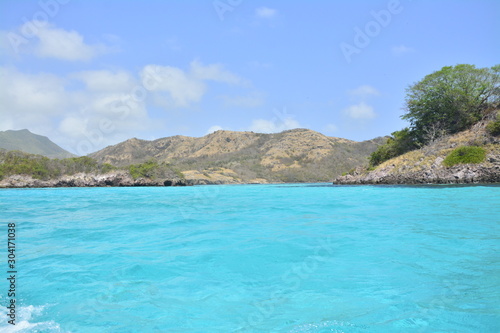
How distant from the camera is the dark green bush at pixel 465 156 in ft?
122

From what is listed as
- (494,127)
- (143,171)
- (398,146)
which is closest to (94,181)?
(143,171)

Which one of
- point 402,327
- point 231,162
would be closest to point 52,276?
point 402,327

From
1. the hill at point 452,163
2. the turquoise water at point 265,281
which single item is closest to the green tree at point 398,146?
the hill at point 452,163

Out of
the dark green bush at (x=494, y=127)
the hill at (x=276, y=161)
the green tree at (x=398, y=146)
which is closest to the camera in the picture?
the dark green bush at (x=494, y=127)

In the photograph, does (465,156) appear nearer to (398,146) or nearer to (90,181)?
(398,146)

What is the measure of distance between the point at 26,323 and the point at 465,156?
1804 inches

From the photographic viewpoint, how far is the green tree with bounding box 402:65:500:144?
4862cm

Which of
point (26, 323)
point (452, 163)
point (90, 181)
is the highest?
point (452, 163)

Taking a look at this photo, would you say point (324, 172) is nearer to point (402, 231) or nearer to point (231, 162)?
point (231, 162)

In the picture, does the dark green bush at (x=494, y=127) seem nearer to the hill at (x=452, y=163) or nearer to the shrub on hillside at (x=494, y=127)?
the shrub on hillside at (x=494, y=127)

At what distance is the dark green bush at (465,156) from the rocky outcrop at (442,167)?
0.56 m

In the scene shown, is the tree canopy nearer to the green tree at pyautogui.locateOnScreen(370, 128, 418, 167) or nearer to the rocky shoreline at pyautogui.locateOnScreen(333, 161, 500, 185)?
the green tree at pyautogui.locateOnScreen(370, 128, 418, 167)

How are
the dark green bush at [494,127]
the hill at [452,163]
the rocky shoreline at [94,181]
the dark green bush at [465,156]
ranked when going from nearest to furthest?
the hill at [452,163], the dark green bush at [465,156], the dark green bush at [494,127], the rocky shoreline at [94,181]

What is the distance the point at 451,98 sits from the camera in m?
50.4
